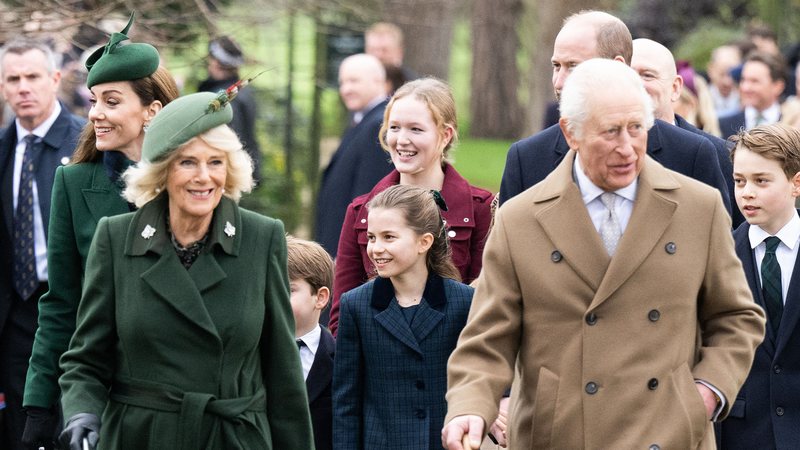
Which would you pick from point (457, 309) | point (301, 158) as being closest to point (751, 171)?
point (457, 309)

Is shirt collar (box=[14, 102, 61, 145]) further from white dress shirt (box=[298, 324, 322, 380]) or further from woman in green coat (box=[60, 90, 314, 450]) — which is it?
woman in green coat (box=[60, 90, 314, 450])

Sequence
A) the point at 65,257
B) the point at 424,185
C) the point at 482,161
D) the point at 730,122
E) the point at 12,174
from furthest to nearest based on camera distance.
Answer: the point at 482,161 < the point at 730,122 < the point at 12,174 < the point at 424,185 < the point at 65,257

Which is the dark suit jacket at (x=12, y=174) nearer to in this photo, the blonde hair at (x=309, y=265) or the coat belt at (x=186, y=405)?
the blonde hair at (x=309, y=265)

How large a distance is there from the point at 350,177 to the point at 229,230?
14.5ft

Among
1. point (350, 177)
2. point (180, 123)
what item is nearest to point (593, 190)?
point (180, 123)

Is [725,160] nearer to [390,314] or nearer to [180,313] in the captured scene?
[390,314]

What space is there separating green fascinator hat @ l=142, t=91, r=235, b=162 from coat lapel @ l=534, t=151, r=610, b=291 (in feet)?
3.78

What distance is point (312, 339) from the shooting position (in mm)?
7145

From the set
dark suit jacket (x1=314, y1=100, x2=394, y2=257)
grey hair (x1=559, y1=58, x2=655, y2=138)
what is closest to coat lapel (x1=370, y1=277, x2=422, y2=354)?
grey hair (x1=559, y1=58, x2=655, y2=138)

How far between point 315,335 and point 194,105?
194 cm

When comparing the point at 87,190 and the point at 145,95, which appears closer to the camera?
the point at 87,190

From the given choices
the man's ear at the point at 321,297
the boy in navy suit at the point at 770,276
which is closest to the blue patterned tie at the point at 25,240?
the man's ear at the point at 321,297

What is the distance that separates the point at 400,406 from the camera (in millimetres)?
6469

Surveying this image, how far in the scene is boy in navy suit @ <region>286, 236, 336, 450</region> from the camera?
7.01m
